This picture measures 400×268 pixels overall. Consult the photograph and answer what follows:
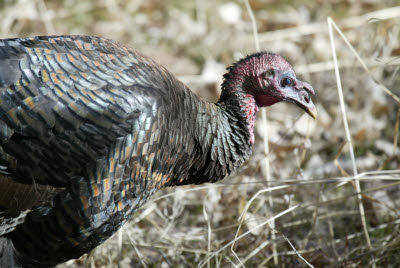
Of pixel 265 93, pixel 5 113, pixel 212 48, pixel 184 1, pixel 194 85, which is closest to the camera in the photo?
pixel 5 113

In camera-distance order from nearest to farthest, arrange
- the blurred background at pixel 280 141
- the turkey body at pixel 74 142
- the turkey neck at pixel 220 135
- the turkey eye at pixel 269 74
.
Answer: the turkey body at pixel 74 142 → the turkey neck at pixel 220 135 → the turkey eye at pixel 269 74 → the blurred background at pixel 280 141

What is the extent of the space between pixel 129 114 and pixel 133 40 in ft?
11.4

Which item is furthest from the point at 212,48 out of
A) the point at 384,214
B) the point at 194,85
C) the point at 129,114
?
the point at 129,114

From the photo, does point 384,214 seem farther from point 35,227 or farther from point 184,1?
point 184,1

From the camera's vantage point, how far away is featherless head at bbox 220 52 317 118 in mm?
2949

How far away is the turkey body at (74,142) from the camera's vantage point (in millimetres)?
2344

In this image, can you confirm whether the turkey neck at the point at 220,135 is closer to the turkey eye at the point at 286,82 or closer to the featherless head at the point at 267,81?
the featherless head at the point at 267,81

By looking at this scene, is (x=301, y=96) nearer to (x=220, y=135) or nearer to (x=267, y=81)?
(x=267, y=81)

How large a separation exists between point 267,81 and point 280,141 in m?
1.47

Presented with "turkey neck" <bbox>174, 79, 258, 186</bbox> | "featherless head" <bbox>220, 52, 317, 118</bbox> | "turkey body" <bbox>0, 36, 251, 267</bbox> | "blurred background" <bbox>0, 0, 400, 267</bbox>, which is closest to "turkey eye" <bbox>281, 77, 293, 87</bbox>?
"featherless head" <bbox>220, 52, 317, 118</bbox>

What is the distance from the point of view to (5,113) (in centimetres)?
230

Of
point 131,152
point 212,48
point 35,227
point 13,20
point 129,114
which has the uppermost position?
point 13,20

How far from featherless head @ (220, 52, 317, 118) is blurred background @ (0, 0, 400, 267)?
0.47 meters

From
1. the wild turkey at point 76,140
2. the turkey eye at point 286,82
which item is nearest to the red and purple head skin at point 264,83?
the turkey eye at point 286,82
